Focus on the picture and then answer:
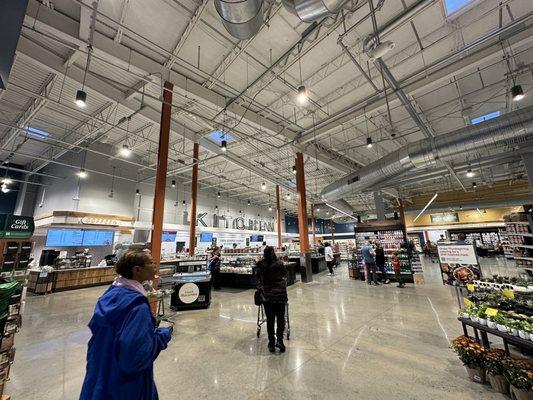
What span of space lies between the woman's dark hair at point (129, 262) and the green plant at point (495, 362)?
3311 mm

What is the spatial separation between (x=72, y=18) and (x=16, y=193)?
13596 mm

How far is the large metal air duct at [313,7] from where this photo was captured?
2.87 metres

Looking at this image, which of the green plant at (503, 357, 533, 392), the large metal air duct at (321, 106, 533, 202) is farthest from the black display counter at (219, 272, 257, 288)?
the green plant at (503, 357, 533, 392)

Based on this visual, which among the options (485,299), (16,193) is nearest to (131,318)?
(485,299)

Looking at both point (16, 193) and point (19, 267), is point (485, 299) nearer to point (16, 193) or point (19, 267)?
point (19, 267)

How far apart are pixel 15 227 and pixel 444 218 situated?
25030mm

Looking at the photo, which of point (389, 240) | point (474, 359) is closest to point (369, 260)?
point (389, 240)

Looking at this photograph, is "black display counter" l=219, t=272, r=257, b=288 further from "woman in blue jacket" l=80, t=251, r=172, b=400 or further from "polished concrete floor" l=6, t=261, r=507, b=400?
"woman in blue jacket" l=80, t=251, r=172, b=400

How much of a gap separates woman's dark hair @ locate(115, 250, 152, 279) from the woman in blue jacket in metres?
0.11

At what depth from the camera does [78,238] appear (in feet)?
34.3

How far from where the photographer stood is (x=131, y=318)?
114 centimetres

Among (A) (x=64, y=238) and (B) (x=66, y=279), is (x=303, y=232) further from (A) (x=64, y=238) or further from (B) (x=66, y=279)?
(A) (x=64, y=238)

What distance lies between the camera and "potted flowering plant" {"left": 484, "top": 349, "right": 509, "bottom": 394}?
221cm

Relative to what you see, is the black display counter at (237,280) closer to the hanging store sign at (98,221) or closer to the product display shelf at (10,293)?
the product display shelf at (10,293)
